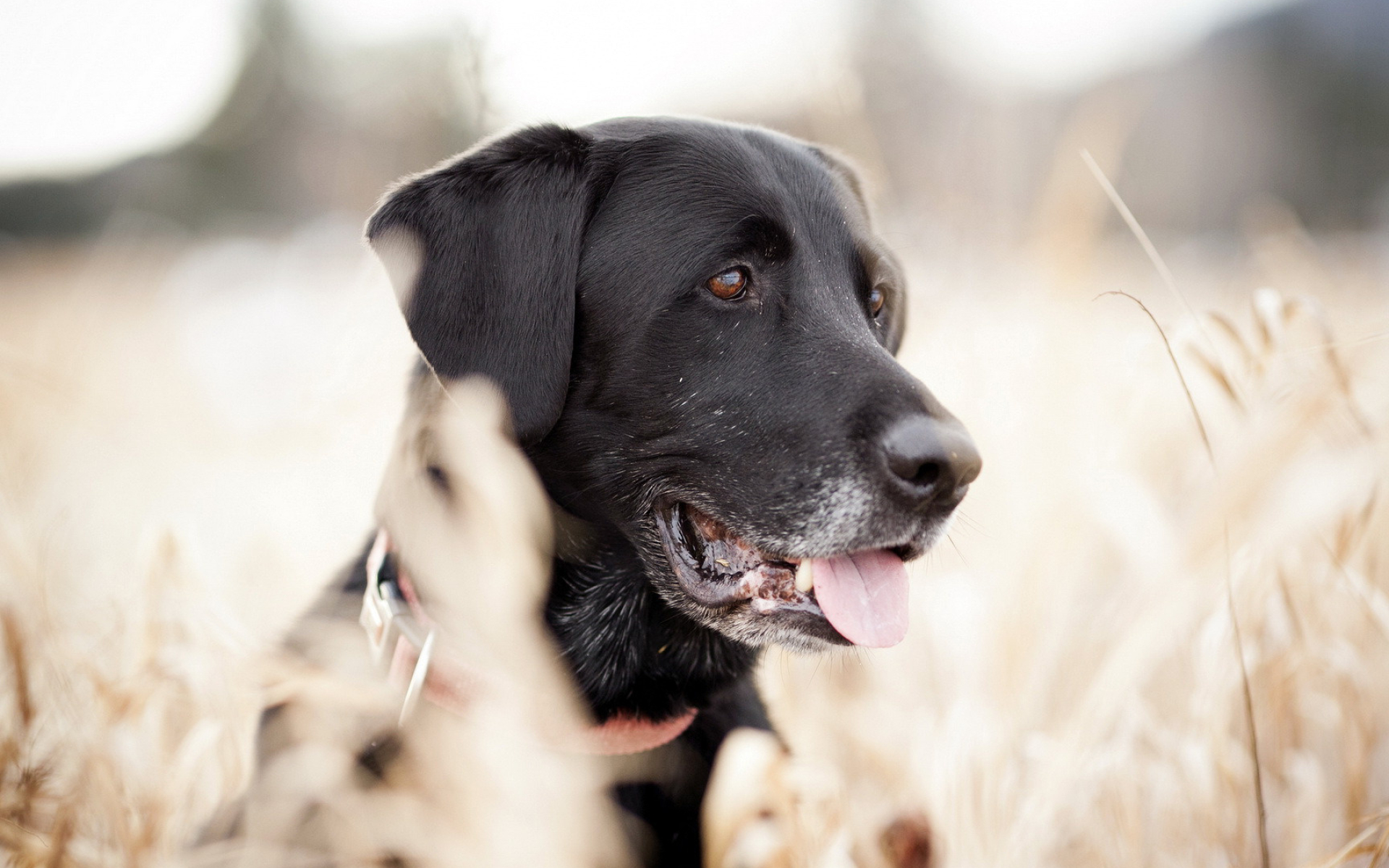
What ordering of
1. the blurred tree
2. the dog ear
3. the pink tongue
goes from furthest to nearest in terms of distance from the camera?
the blurred tree
the dog ear
the pink tongue

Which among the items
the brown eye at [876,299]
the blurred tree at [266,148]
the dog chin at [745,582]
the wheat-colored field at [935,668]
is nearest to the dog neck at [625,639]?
the dog chin at [745,582]

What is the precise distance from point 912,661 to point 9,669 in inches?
96.3

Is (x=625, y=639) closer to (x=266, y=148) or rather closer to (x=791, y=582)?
(x=791, y=582)

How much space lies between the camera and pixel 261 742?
1842 mm

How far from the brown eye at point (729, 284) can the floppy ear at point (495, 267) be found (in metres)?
0.32

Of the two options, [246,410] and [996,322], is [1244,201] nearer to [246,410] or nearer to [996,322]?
[996,322]

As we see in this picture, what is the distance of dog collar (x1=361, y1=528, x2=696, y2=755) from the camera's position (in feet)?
5.44

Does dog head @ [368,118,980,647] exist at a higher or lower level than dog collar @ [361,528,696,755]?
higher

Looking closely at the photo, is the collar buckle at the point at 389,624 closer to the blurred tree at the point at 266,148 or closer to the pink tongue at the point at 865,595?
the pink tongue at the point at 865,595

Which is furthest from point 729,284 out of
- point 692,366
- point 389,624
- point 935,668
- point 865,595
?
point 935,668

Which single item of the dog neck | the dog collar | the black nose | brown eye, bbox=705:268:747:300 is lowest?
the dog neck

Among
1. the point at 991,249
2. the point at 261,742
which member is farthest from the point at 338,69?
the point at 261,742

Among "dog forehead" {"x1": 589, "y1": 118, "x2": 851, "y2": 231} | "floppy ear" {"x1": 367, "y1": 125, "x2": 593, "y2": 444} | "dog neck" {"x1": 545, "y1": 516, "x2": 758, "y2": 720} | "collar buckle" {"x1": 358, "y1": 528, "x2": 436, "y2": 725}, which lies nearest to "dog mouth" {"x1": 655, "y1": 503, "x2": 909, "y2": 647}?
"dog neck" {"x1": 545, "y1": 516, "x2": 758, "y2": 720}

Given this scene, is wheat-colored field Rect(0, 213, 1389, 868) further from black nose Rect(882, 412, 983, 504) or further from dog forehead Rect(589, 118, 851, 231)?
dog forehead Rect(589, 118, 851, 231)
